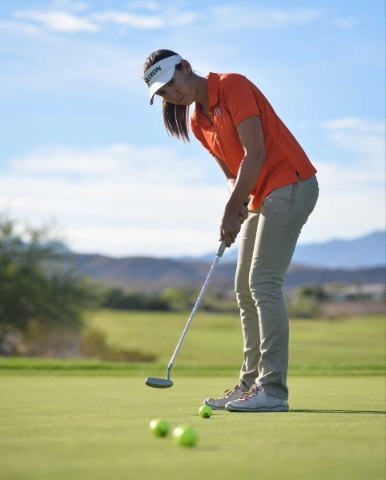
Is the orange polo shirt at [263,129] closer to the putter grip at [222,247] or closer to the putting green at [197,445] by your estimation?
the putter grip at [222,247]

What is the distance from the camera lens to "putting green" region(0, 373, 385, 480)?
80.7 inches

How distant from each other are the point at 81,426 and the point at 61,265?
112ft

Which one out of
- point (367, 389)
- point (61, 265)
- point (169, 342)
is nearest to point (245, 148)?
point (367, 389)

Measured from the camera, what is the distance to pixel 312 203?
439 centimetres

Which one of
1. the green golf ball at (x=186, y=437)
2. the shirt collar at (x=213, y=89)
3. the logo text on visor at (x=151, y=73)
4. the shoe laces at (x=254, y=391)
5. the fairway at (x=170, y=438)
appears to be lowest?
the fairway at (x=170, y=438)

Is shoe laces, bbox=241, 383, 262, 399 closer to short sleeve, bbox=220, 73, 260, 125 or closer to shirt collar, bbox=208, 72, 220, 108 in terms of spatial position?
short sleeve, bbox=220, 73, 260, 125

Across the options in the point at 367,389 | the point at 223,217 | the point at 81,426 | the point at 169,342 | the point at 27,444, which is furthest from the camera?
the point at 169,342

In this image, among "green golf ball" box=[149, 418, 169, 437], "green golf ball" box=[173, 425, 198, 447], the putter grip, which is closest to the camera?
"green golf ball" box=[173, 425, 198, 447]

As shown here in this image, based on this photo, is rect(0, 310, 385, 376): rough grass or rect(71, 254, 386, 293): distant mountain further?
rect(71, 254, 386, 293): distant mountain

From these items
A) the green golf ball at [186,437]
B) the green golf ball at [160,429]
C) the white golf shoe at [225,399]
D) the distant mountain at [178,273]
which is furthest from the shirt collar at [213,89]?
the distant mountain at [178,273]

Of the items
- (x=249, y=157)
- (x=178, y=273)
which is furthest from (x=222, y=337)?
(x=178, y=273)

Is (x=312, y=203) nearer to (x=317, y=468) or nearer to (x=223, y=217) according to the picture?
(x=223, y=217)

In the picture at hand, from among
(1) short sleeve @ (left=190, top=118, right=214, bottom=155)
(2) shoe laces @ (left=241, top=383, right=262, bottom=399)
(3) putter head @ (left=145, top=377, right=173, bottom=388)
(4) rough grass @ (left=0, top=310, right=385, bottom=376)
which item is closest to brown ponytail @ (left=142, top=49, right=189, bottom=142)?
(1) short sleeve @ (left=190, top=118, right=214, bottom=155)

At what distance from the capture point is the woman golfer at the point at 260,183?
421 cm
